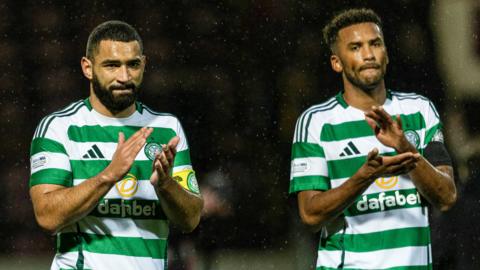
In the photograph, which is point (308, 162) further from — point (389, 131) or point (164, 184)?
point (164, 184)

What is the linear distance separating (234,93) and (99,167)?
1880 millimetres

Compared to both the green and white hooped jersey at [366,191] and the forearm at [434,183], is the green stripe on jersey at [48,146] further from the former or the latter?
the forearm at [434,183]

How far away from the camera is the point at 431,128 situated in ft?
10.7

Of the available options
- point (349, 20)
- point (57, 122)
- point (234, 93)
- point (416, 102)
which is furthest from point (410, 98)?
point (234, 93)

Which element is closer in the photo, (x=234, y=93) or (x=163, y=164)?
(x=163, y=164)

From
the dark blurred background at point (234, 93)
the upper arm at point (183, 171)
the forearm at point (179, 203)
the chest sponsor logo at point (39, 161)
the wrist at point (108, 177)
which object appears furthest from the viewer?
the dark blurred background at point (234, 93)

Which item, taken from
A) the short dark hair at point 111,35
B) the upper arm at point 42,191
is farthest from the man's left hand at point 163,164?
the short dark hair at point 111,35

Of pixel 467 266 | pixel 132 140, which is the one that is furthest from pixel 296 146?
pixel 467 266

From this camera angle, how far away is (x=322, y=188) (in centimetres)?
316

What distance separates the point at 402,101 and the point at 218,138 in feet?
5.51

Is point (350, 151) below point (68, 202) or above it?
above

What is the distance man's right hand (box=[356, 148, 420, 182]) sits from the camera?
2875 millimetres

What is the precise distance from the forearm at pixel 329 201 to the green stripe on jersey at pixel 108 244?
529mm

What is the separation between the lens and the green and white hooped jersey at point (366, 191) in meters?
Result: 3.12
